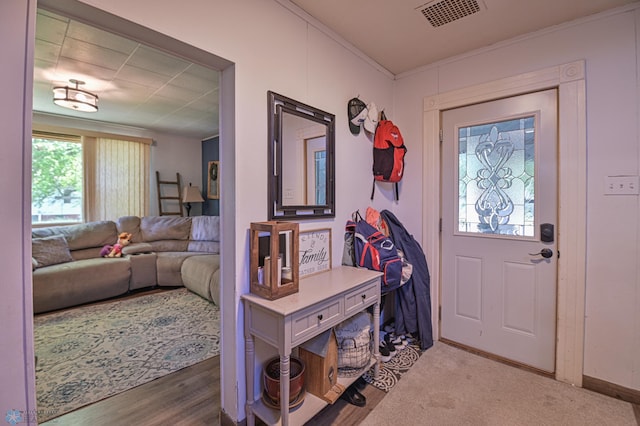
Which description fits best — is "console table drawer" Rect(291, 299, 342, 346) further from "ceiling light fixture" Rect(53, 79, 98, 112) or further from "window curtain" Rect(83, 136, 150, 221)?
"window curtain" Rect(83, 136, 150, 221)

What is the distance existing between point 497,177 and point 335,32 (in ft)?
5.55

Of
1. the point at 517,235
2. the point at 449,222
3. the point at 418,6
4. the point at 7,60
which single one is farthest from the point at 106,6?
the point at 517,235

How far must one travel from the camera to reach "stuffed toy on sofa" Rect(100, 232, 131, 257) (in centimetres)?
381

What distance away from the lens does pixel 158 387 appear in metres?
1.90

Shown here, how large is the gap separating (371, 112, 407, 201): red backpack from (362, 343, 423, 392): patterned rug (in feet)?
4.53

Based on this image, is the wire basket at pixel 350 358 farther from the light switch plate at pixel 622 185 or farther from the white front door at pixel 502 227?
the light switch plate at pixel 622 185

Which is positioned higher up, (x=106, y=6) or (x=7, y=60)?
(x=106, y=6)

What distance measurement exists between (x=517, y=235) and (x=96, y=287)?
14.8 feet

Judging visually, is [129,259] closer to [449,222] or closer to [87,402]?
[87,402]

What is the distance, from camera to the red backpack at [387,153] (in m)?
2.39

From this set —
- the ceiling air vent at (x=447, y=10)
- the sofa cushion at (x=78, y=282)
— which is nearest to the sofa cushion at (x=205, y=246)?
the sofa cushion at (x=78, y=282)

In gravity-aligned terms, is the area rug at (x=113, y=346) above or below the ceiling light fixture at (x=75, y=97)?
below

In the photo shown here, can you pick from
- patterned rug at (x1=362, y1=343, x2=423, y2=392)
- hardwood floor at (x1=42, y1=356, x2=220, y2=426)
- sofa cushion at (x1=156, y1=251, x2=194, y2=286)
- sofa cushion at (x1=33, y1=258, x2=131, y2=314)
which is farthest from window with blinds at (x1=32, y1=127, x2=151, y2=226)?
patterned rug at (x1=362, y1=343, x2=423, y2=392)

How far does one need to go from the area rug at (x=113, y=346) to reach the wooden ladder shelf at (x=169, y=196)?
2103 millimetres
